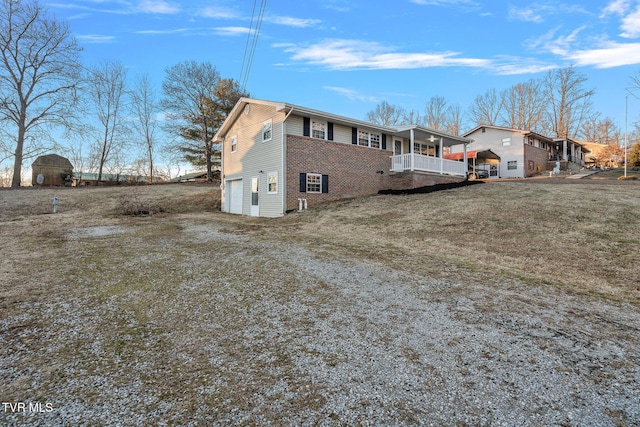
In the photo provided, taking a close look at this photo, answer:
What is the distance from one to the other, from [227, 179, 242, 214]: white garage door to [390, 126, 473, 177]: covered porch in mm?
9501

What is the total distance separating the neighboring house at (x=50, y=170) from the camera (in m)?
25.7

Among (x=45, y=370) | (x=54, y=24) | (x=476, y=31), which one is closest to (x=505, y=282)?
(x=45, y=370)

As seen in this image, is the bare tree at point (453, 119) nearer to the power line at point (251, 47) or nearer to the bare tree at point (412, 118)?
the bare tree at point (412, 118)

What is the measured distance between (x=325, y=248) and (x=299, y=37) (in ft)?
30.3

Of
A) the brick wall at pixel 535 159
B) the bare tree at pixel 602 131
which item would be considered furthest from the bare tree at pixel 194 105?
the bare tree at pixel 602 131

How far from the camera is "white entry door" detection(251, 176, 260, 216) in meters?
16.1

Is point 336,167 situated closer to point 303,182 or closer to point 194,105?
point 303,182

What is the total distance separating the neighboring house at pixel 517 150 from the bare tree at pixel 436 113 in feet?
44.0

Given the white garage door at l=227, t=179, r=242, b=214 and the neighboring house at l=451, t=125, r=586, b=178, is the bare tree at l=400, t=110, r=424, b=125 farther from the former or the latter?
the white garage door at l=227, t=179, r=242, b=214

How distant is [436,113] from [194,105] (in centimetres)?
3499

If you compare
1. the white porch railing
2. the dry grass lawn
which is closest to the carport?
the white porch railing

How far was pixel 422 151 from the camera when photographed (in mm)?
20844

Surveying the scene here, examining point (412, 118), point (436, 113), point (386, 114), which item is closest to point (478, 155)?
point (412, 118)

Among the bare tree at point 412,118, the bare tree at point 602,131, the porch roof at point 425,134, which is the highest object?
the bare tree at point 412,118
